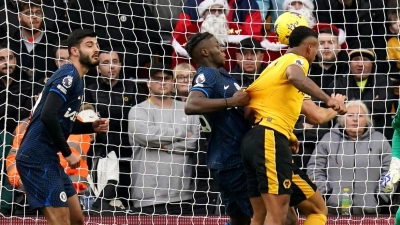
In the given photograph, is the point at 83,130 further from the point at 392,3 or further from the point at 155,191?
the point at 392,3

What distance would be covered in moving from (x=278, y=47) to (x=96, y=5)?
2.20 metres

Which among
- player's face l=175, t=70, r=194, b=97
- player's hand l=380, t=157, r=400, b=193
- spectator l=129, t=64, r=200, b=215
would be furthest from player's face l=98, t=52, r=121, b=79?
player's hand l=380, t=157, r=400, b=193

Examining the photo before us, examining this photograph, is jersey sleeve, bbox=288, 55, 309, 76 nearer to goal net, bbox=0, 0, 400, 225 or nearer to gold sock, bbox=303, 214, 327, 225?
gold sock, bbox=303, 214, 327, 225

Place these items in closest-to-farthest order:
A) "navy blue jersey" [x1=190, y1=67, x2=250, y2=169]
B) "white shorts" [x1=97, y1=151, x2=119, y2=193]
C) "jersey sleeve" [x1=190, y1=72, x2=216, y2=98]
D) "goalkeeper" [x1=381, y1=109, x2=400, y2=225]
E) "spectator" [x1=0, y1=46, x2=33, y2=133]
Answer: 1. "goalkeeper" [x1=381, y1=109, x2=400, y2=225]
2. "jersey sleeve" [x1=190, y1=72, x2=216, y2=98]
3. "navy blue jersey" [x1=190, y1=67, x2=250, y2=169]
4. "white shorts" [x1=97, y1=151, x2=119, y2=193]
5. "spectator" [x1=0, y1=46, x2=33, y2=133]

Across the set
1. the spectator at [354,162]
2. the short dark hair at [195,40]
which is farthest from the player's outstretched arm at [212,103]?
the spectator at [354,162]

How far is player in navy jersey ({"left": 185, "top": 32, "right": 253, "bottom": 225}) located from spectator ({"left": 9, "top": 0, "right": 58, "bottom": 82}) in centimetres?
332

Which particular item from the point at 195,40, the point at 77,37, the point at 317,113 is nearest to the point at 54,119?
the point at 77,37

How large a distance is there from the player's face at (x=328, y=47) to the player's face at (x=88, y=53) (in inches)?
150

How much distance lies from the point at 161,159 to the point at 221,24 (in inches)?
75.5

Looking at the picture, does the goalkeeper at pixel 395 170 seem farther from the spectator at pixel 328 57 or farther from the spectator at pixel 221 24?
the spectator at pixel 221 24

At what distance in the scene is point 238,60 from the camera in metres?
12.7

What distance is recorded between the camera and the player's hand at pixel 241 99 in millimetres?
9172

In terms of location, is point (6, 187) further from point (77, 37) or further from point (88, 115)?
point (77, 37)

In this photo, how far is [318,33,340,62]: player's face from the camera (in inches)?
504
